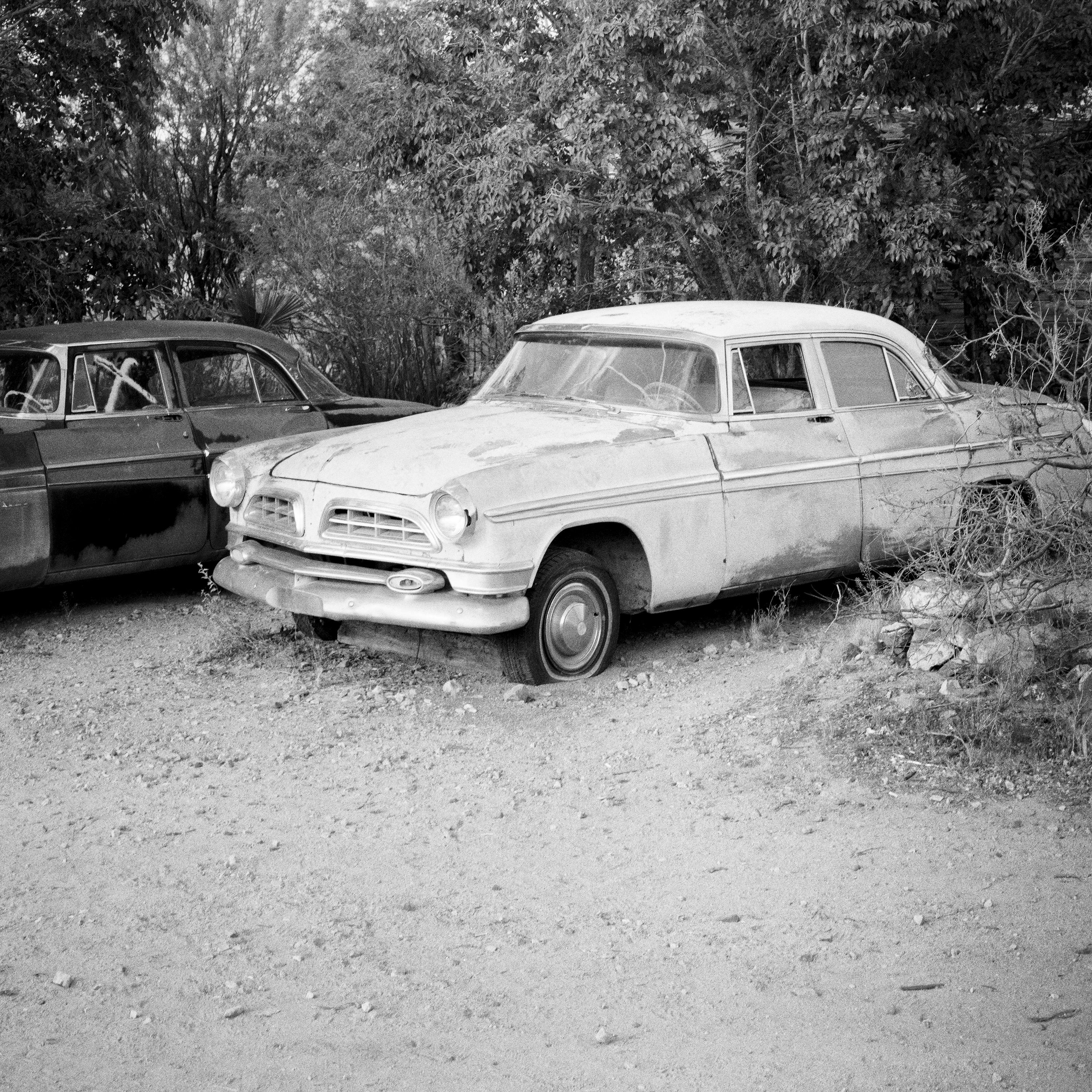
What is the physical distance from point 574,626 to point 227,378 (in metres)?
3.04

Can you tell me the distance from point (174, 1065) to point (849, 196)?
9402 mm

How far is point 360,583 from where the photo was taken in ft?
19.5

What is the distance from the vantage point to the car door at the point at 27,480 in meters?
6.78

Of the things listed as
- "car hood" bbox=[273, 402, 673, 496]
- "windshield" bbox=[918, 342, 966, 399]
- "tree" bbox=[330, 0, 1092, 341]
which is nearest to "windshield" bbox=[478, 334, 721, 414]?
"car hood" bbox=[273, 402, 673, 496]

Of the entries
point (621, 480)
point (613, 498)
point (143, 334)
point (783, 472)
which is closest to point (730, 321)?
point (783, 472)

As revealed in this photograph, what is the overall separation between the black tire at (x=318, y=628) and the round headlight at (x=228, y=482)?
26.5 inches

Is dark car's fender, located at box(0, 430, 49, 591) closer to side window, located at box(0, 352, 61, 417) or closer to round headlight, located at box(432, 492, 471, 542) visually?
side window, located at box(0, 352, 61, 417)

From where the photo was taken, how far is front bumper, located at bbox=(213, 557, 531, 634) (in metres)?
5.57

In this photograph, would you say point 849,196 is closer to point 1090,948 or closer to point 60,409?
point 60,409

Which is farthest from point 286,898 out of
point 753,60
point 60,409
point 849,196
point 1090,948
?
point 753,60

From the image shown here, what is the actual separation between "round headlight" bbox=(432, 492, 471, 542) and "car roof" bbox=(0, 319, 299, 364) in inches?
111

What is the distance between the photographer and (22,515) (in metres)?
6.82

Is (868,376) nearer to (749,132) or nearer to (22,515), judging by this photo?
(22,515)

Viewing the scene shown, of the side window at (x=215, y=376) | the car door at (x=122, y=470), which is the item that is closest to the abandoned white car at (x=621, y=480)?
the car door at (x=122, y=470)
